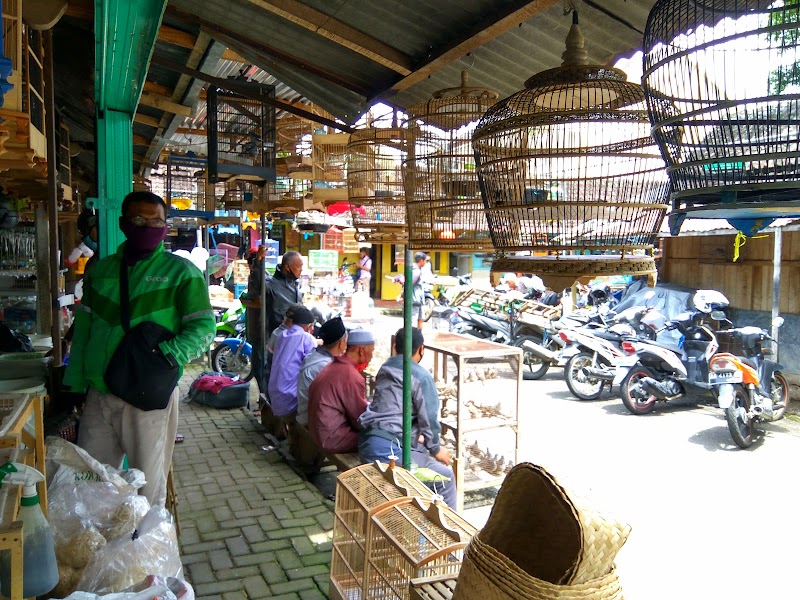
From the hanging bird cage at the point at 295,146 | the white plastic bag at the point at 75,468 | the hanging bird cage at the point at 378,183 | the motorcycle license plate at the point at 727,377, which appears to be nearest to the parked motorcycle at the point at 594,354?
the motorcycle license plate at the point at 727,377

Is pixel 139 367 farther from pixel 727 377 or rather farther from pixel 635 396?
pixel 635 396

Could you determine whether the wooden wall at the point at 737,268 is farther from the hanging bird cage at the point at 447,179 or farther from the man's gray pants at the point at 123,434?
the man's gray pants at the point at 123,434

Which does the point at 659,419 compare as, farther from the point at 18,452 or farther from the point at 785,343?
the point at 18,452

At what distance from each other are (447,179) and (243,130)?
432 centimetres

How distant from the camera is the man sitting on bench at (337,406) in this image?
4301mm

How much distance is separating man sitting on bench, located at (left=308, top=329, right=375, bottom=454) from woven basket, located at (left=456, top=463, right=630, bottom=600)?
2.66 meters

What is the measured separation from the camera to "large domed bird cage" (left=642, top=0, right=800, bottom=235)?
114cm

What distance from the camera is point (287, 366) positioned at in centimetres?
532

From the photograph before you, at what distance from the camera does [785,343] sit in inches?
345

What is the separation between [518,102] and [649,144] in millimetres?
469

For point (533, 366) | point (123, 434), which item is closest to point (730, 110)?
point (123, 434)

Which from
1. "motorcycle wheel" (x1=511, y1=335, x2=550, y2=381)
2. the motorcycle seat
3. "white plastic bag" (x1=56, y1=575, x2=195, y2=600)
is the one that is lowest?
"motorcycle wheel" (x1=511, y1=335, x2=550, y2=381)

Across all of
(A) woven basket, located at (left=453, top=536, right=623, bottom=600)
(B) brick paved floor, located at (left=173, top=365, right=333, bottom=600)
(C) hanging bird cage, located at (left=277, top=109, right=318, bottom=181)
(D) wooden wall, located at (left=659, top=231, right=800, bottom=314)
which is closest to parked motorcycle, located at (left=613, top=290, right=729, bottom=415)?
(D) wooden wall, located at (left=659, top=231, right=800, bottom=314)

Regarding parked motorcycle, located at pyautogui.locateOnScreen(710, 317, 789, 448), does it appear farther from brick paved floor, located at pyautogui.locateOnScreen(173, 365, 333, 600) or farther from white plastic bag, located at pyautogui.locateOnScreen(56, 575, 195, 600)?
white plastic bag, located at pyautogui.locateOnScreen(56, 575, 195, 600)
